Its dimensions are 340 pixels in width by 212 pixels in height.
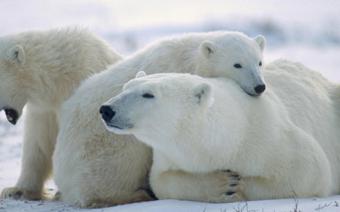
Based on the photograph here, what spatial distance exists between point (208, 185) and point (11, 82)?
2.63 meters

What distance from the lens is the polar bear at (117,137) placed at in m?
6.91

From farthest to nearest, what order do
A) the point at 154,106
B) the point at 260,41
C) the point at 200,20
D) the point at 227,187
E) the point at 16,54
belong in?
the point at 200,20 < the point at 16,54 < the point at 260,41 < the point at 227,187 < the point at 154,106

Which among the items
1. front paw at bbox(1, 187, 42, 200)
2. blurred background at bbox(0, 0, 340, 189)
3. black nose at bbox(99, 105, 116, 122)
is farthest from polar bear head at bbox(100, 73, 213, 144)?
blurred background at bbox(0, 0, 340, 189)

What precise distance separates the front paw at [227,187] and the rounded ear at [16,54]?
2.62 m

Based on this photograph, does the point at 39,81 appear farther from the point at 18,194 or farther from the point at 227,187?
the point at 227,187

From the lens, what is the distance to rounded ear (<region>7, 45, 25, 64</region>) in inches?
313

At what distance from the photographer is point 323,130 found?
23.2ft

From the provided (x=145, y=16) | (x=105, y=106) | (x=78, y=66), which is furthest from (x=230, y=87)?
(x=145, y=16)

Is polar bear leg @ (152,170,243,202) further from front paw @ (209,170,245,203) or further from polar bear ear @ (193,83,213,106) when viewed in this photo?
polar bear ear @ (193,83,213,106)

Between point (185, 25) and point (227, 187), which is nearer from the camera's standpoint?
Answer: point (227, 187)

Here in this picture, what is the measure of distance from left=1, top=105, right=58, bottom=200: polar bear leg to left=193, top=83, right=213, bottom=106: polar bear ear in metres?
2.67

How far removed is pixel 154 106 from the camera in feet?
19.1

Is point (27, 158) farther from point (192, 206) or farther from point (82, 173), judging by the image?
point (192, 206)

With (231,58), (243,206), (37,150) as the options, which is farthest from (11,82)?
(243,206)
